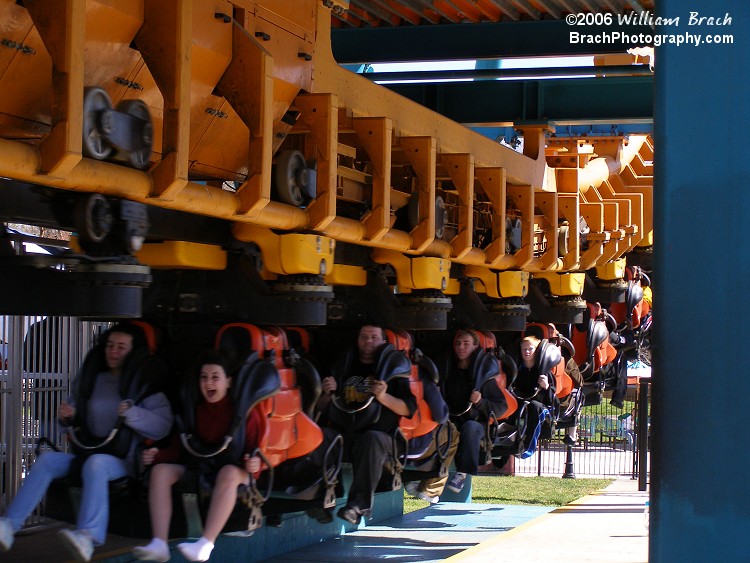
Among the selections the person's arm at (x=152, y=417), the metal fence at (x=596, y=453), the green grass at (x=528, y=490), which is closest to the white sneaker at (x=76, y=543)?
the person's arm at (x=152, y=417)

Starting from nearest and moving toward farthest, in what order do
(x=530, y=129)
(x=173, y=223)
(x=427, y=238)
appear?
(x=173, y=223) < (x=427, y=238) < (x=530, y=129)

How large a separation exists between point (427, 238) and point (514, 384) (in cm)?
407

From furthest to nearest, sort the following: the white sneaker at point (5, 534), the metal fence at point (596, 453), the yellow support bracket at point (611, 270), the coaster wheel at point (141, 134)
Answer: the metal fence at point (596, 453) < the yellow support bracket at point (611, 270) < the white sneaker at point (5, 534) < the coaster wheel at point (141, 134)

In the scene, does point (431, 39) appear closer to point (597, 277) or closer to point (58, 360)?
point (58, 360)

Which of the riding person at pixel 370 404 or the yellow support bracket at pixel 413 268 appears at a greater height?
the yellow support bracket at pixel 413 268

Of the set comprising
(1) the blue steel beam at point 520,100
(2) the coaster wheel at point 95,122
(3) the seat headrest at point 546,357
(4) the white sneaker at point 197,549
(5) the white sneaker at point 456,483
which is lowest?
(5) the white sneaker at point 456,483

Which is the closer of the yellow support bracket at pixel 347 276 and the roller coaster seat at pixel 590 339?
the yellow support bracket at pixel 347 276

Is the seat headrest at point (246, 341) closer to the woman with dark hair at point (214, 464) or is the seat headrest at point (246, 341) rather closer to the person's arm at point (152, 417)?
the woman with dark hair at point (214, 464)

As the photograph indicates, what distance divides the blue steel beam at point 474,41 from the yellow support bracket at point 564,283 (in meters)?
3.15

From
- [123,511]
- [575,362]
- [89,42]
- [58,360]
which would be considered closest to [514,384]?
[575,362]

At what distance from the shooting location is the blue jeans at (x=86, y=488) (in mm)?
6164

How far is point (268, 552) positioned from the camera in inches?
481

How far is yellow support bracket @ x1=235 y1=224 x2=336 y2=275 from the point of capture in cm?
657

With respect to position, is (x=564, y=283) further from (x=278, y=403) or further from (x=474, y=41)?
(x=278, y=403)
